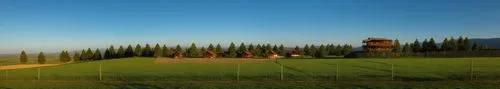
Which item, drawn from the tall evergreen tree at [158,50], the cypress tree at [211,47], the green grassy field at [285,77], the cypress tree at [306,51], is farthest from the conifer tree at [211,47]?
the green grassy field at [285,77]

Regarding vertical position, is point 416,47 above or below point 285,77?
above

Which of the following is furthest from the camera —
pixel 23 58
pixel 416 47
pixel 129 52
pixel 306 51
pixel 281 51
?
pixel 306 51

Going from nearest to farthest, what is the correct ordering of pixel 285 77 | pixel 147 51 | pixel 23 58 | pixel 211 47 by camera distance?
pixel 285 77, pixel 23 58, pixel 147 51, pixel 211 47

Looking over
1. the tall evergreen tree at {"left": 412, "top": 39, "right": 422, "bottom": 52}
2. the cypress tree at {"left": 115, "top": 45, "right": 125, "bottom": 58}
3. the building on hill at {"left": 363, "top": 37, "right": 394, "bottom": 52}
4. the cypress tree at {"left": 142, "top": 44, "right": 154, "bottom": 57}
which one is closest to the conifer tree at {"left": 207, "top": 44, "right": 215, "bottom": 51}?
the cypress tree at {"left": 142, "top": 44, "right": 154, "bottom": 57}

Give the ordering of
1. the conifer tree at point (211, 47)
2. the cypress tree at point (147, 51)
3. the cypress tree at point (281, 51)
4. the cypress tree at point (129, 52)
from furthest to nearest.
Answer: the conifer tree at point (211, 47), the cypress tree at point (281, 51), the cypress tree at point (147, 51), the cypress tree at point (129, 52)

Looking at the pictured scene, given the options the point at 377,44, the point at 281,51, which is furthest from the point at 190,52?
the point at 377,44

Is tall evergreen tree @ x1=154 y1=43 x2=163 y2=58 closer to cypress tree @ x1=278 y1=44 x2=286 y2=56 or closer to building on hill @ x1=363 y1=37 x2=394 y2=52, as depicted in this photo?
cypress tree @ x1=278 y1=44 x2=286 y2=56

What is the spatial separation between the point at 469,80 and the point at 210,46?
152 meters

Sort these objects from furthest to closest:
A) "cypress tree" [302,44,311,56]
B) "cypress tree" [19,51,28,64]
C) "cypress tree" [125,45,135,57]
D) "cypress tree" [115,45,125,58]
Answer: "cypress tree" [302,44,311,56], "cypress tree" [125,45,135,57], "cypress tree" [115,45,125,58], "cypress tree" [19,51,28,64]

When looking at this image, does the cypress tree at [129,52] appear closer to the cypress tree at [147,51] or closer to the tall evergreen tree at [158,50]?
the cypress tree at [147,51]

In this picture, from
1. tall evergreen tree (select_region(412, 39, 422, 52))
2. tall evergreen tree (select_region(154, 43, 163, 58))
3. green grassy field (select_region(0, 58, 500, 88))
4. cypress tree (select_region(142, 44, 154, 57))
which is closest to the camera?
green grassy field (select_region(0, 58, 500, 88))

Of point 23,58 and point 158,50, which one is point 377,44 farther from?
point 23,58

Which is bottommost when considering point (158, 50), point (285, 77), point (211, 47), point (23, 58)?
point (285, 77)

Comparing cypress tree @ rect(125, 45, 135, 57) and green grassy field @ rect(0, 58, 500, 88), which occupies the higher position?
cypress tree @ rect(125, 45, 135, 57)
